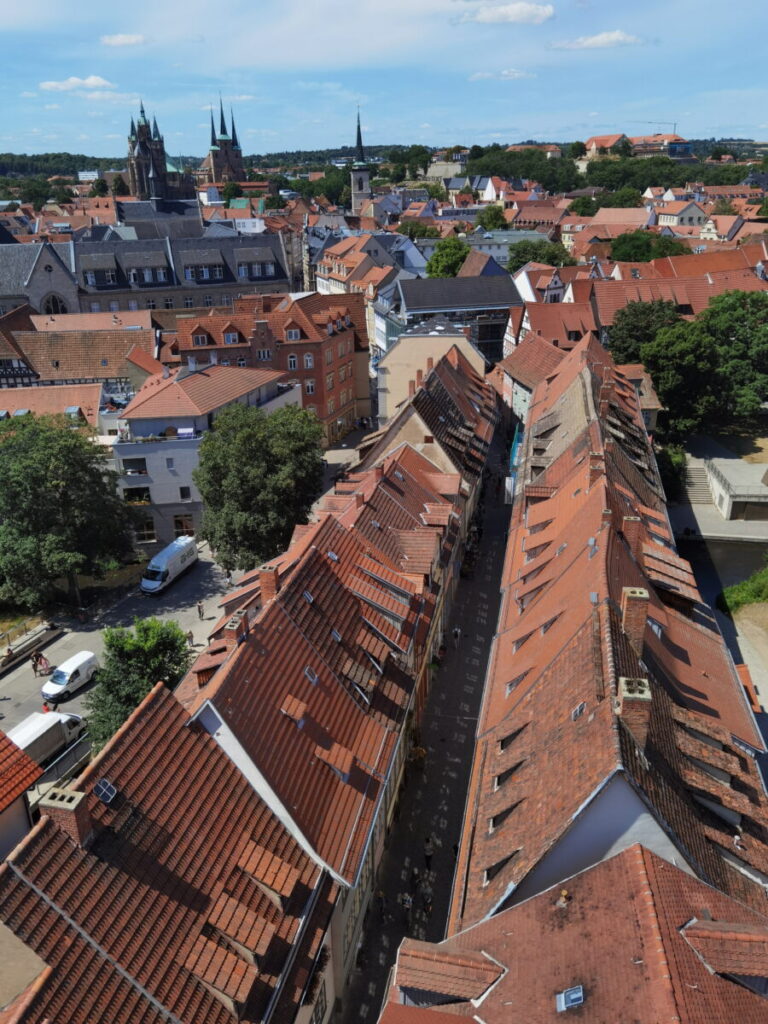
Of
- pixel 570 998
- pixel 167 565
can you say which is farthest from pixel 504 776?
pixel 167 565

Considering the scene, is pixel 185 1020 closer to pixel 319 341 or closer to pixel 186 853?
pixel 186 853

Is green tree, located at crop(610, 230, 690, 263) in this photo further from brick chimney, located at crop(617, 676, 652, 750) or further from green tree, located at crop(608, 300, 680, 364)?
brick chimney, located at crop(617, 676, 652, 750)

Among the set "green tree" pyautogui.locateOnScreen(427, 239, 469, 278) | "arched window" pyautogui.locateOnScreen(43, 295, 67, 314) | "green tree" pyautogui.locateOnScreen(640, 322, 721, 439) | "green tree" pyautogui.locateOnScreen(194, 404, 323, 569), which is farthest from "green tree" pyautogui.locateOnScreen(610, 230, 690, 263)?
"green tree" pyautogui.locateOnScreen(194, 404, 323, 569)

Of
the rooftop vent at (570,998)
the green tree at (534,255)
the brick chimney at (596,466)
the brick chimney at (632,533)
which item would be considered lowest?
the rooftop vent at (570,998)

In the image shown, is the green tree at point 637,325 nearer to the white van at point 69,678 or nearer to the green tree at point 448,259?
the green tree at point 448,259

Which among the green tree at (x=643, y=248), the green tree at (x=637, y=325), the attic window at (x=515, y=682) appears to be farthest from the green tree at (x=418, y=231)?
the attic window at (x=515, y=682)

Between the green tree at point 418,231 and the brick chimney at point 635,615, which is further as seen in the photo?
the green tree at point 418,231
